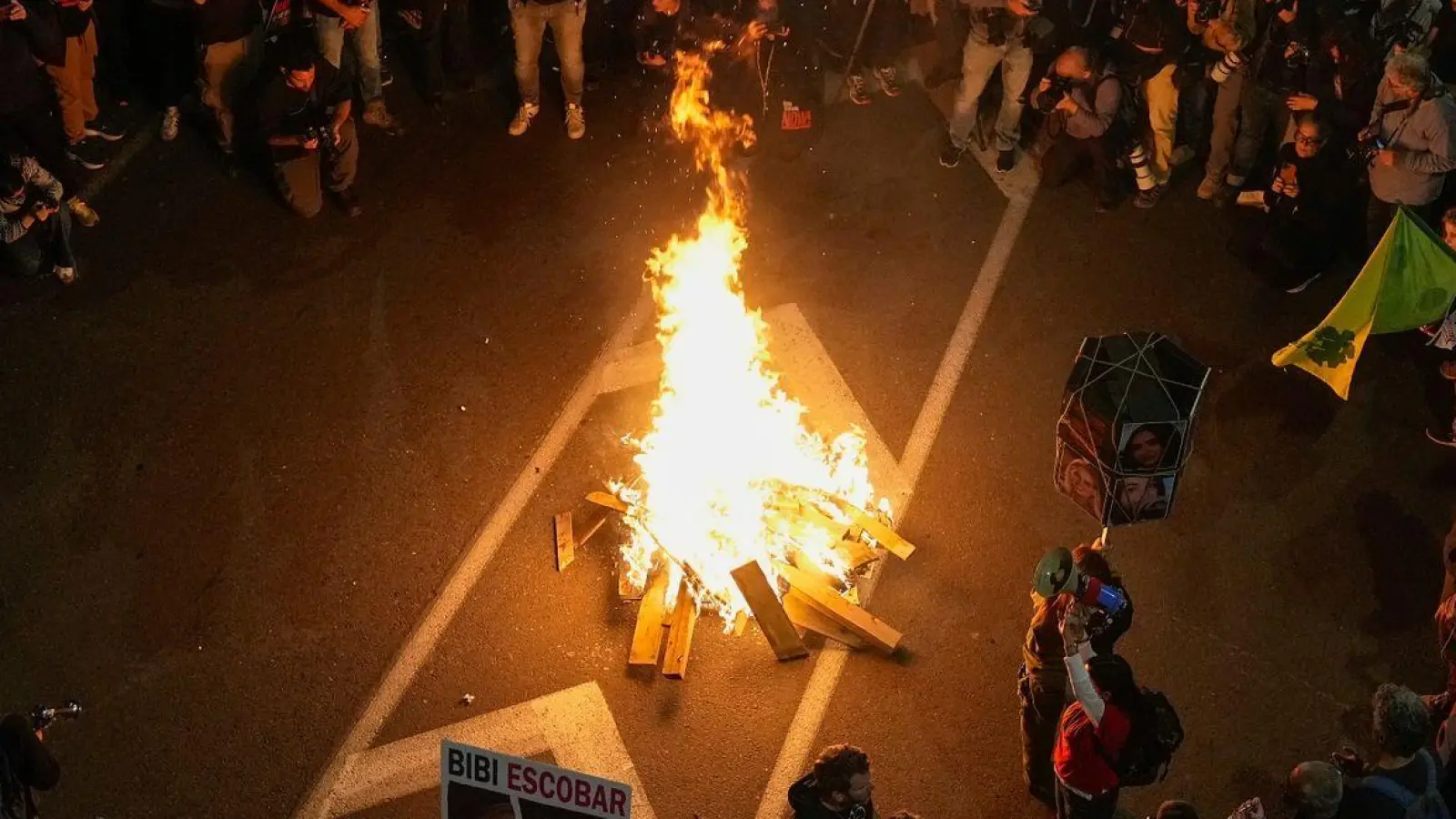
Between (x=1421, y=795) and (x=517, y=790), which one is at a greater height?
(x=517, y=790)

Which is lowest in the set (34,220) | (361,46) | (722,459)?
(722,459)

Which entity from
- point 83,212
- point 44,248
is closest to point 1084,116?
point 83,212

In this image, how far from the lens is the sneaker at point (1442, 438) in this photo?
11289 millimetres

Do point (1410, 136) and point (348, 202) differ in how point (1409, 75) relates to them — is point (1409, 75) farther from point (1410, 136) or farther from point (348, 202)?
point (348, 202)

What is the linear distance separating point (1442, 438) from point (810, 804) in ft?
21.5

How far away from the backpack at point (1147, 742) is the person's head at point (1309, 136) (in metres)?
5.41

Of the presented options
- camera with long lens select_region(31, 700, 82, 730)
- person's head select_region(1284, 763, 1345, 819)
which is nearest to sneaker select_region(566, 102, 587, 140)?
camera with long lens select_region(31, 700, 82, 730)

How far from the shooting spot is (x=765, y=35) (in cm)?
1270

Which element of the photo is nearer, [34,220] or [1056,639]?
[1056,639]

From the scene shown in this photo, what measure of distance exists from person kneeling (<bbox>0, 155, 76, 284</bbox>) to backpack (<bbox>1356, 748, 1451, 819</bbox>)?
10.4m

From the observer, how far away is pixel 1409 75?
10875 millimetres

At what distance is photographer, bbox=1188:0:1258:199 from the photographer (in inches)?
468

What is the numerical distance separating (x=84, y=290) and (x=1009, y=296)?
7735 mm

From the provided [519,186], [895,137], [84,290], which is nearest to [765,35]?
[895,137]
